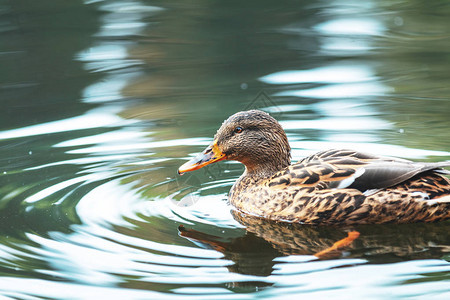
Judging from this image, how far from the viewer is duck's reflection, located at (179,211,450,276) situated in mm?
5938

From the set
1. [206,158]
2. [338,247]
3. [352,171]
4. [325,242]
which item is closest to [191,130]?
[206,158]

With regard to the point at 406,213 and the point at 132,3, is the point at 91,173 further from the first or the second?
the point at 132,3

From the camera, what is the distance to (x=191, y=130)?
32.0 ft

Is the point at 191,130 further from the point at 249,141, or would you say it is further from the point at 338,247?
the point at 338,247

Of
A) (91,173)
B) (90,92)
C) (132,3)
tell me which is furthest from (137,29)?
(91,173)

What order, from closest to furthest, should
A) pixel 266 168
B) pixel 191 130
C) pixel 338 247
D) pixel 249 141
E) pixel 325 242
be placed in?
pixel 338 247, pixel 325 242, pixel 249 141, pixel 266 168, pixel 191 130

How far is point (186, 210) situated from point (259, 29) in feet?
25.7

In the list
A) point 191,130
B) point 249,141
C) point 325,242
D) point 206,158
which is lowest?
point 325,242

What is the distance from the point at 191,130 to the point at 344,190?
11.3 ft

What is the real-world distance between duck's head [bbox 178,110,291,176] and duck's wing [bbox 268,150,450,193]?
1.51 ft

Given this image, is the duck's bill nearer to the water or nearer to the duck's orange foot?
the water

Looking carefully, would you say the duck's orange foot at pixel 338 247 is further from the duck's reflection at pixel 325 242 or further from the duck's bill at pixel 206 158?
the duck's bill at pixel 206 158

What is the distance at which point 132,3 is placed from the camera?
16.7m

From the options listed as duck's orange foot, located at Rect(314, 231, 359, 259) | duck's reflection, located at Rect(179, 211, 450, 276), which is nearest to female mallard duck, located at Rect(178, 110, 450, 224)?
duck's reflection, located at Rect(179, 211, 450, 276)
